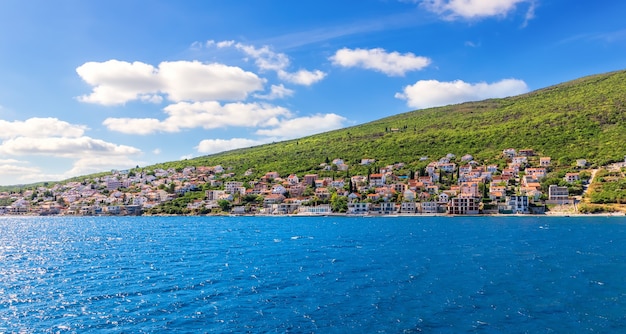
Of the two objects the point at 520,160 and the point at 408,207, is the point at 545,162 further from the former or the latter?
the point at 408,207

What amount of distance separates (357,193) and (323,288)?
10034 centimetres

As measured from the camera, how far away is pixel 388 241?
54062 mm

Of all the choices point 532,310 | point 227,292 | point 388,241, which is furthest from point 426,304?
point 388,241

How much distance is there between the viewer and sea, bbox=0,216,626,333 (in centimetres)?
2114

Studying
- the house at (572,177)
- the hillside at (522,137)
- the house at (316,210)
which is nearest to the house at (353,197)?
the house at (316,210)

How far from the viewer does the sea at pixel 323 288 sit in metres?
21.1

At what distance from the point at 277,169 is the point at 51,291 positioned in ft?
474

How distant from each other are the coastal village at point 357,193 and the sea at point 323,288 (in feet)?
202

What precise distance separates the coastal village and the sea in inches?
2424

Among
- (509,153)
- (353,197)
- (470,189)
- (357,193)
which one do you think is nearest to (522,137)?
(509,153)

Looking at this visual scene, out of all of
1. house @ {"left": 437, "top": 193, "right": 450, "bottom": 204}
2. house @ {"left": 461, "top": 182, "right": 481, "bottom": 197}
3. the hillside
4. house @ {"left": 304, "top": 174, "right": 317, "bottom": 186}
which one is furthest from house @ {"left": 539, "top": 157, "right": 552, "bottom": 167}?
house @ {"left": 304, "top": 174, "right": 317, "bottom": 186}

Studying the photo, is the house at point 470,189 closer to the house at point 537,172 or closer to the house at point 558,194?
the house at point 537,172

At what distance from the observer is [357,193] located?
127875 mm

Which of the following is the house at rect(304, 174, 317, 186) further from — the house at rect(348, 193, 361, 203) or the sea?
the sea
